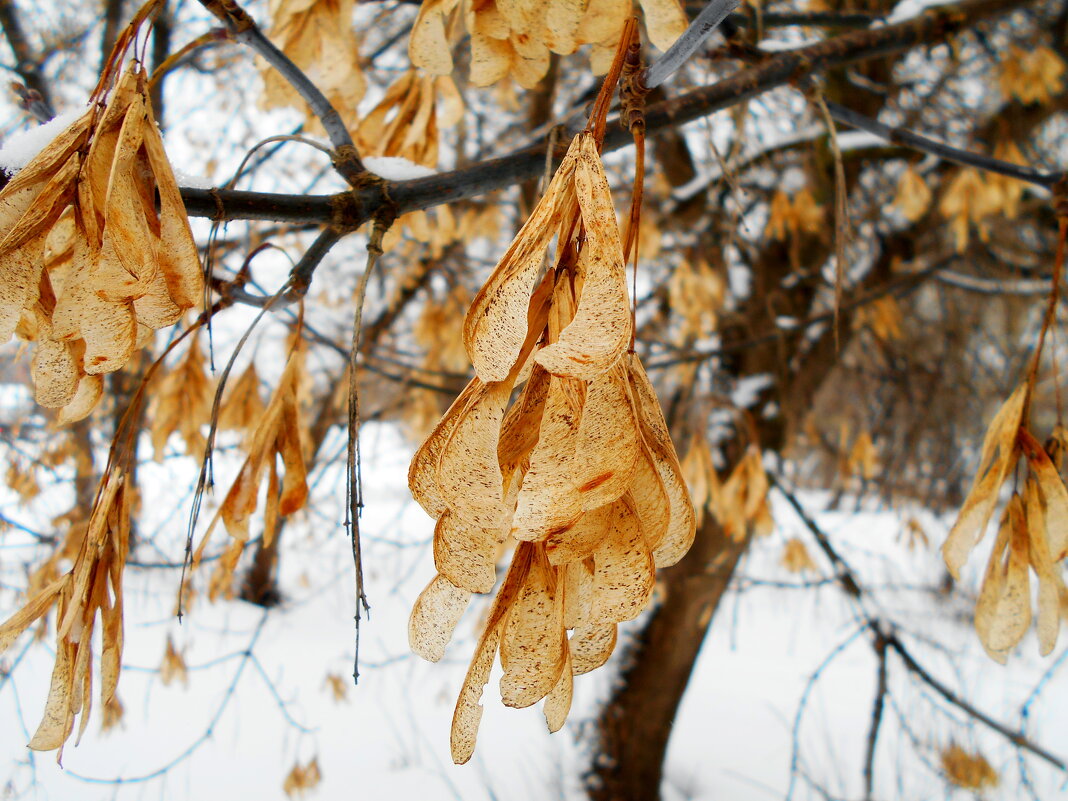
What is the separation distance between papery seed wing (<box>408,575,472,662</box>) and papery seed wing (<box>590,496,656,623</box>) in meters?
0.06

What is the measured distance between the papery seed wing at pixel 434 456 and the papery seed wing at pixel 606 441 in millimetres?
49

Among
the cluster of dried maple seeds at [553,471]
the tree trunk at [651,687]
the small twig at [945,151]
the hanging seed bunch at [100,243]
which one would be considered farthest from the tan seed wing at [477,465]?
the tree trunk at [651,687]

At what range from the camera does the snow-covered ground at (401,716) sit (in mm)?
1605

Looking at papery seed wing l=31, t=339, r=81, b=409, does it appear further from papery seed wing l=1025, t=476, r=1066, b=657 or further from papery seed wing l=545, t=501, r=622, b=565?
papery seed wing l=1025, t=476, r=1066, b=657

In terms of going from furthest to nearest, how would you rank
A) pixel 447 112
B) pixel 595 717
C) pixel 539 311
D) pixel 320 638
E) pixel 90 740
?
pixel 320 638 → pixel 595 717 → pixel 90 740 → pixel 447 112 → pixel 539 311

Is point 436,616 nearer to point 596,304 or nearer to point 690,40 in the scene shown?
point 596,304

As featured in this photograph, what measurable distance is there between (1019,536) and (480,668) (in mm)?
457

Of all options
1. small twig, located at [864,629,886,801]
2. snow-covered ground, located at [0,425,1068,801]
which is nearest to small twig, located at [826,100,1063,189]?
small twig, located at [864,629,886,801]

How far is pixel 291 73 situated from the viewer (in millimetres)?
505

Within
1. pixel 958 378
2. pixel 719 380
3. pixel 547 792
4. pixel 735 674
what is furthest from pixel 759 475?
pixel 735 674

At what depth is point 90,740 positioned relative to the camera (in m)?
1.72

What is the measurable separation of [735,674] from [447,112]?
3.48m

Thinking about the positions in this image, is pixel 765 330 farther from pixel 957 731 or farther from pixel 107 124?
pixel 107 124

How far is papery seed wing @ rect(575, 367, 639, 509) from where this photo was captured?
10.1 inches
